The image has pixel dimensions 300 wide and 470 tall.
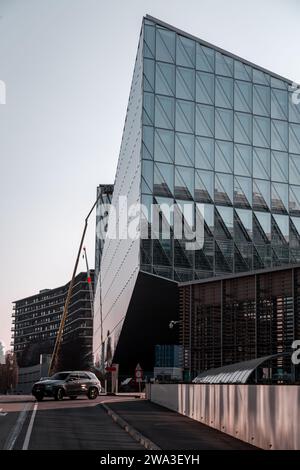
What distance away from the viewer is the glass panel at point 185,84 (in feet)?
239

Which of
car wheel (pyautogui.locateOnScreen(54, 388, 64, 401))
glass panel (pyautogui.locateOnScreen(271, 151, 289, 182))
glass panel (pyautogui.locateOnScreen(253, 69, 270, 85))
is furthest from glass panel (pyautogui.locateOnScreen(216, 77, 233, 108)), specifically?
car wheel (pyautogui.locateOnScreen(54, 388, 64, 401))

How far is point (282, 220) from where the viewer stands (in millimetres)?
75312

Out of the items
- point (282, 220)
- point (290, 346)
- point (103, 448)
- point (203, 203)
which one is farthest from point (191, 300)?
point (103, 448)

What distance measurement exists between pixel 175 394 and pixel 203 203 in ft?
131

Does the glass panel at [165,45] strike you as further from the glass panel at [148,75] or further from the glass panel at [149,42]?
the glass panel at [148,75]

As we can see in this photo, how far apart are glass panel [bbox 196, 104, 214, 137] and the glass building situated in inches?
3.6

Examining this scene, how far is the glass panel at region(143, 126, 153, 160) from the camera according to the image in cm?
6938

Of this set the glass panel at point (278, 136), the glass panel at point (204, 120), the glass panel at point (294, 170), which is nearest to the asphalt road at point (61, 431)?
the glass panel at point (204, 120)

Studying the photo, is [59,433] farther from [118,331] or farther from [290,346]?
[118,331]

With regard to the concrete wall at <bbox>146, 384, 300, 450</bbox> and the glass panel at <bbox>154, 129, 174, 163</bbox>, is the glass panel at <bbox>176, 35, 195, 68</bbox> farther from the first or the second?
the concrete wall at <bbox>146, 384, 300, 450</bbox>

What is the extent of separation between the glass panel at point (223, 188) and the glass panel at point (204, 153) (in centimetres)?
127

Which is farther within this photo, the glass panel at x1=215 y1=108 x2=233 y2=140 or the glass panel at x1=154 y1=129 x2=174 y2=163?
the glass panel at x1=215 y1=108 x2=233 y2=140

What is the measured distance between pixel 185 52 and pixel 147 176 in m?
13.3

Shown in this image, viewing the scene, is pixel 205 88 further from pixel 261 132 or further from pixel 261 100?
pixel 261 132
